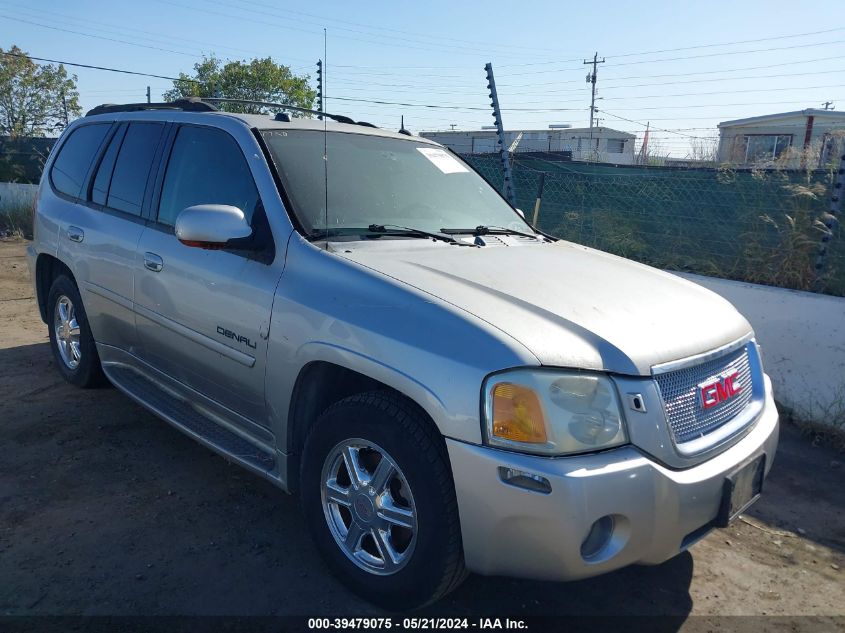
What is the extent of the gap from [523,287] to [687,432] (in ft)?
2.68

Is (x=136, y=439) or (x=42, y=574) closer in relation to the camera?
(x=42, y=574)

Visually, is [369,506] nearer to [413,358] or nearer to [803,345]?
[413,358]

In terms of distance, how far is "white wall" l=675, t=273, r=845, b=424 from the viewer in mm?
5020

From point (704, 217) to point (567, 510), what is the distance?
5.12 metres

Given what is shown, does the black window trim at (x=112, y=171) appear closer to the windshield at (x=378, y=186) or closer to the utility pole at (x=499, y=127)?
the windshield at (x=378, y=186)

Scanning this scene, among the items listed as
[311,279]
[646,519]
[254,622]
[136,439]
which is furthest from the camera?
[136,439]

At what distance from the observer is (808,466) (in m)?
4.48

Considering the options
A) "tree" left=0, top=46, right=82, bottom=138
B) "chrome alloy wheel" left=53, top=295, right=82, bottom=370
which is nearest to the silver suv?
"chrome alloy wheel" left=53, top=295, right=82, bottom=370

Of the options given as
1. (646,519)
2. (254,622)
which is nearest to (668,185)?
(646,519)

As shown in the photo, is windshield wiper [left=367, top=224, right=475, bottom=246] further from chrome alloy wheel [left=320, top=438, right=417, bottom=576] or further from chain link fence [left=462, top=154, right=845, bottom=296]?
chain link fence [left=462, top=154, right=845, bottom=296]

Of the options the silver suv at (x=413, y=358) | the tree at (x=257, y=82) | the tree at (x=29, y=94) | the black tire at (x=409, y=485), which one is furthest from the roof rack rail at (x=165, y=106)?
the tree at (x=29, y=94)

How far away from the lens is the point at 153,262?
370 centimetres

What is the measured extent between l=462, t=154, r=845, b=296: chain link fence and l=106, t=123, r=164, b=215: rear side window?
2.21m

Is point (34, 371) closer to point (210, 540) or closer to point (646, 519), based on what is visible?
point (210, 540)
